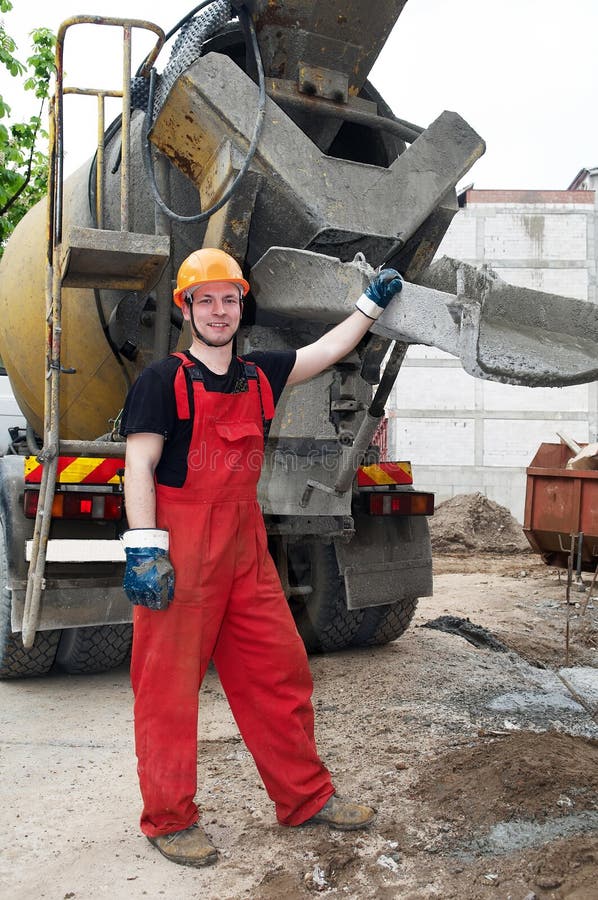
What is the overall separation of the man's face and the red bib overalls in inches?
4.9

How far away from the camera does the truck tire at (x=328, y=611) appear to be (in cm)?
504

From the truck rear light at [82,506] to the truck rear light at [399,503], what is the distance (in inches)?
54.3

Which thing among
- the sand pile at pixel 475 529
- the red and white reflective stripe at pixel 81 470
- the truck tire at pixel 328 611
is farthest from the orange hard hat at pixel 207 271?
the sand pile at pixel 475 529

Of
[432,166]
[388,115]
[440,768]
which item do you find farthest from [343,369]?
[440,768]

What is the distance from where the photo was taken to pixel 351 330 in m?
2.98

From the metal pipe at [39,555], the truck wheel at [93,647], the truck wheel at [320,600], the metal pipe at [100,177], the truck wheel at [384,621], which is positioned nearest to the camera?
the metal pipe at [39,555]

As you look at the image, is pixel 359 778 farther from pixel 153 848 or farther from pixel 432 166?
pixel 432 166

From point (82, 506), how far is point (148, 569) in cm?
170

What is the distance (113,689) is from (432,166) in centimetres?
302

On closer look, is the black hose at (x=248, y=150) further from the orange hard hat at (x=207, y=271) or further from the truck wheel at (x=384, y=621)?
the truck wheel at (x=384, y=621)

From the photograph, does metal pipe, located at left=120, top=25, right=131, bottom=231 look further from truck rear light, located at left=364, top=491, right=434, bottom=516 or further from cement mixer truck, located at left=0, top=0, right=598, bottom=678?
truck rear light, located at left=364, top=491, right=434, bottom=516

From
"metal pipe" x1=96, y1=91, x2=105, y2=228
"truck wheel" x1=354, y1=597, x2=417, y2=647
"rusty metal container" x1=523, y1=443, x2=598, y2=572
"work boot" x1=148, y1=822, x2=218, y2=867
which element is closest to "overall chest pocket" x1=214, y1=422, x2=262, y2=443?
"work boot" x1=148, y1=822, x2=218, y2=867

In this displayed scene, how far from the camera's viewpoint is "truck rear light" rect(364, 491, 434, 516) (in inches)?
193

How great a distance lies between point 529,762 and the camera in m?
3.22
